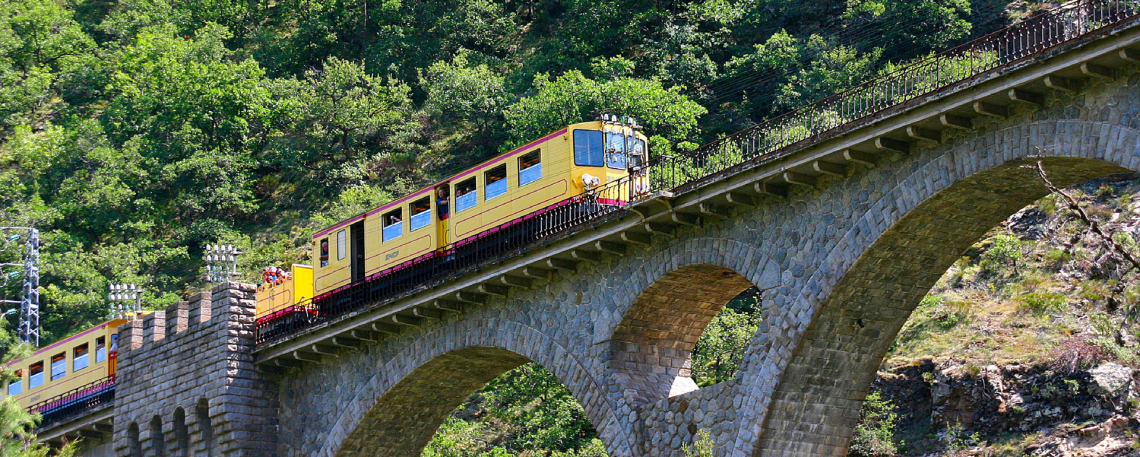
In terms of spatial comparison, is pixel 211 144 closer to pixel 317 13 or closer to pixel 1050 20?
pixel 317 13

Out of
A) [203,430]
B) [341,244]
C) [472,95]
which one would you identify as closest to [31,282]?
[472,95]

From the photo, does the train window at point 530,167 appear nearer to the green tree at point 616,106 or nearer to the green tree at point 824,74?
the green tree at point 616,106

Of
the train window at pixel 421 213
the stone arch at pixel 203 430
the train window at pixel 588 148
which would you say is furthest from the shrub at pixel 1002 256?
the stone arch at pixel 203 430

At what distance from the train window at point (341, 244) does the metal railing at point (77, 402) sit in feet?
33.2

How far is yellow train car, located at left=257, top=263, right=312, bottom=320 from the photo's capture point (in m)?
40.0

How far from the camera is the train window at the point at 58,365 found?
46.5m

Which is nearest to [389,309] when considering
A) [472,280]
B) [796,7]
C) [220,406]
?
[472,280]

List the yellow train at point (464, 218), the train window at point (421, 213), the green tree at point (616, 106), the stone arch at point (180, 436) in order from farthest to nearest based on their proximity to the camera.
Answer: the green tree at point (616, 106), the stone arch at point (180, 436), the train window at point (421, 213), the yellow train at point (464, 218)

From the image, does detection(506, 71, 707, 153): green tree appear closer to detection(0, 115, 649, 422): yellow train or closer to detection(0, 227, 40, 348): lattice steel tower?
detection(0, 115, 649, 422): yellow train

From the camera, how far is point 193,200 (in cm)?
6356

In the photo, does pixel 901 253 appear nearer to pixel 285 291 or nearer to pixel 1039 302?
pixel 1039 302

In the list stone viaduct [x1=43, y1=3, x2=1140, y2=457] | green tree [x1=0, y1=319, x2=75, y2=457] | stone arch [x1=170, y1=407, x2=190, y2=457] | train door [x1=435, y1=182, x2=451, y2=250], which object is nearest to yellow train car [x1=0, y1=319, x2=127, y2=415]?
stone arch [x1=170, y1=407, x2=190, y2=457]

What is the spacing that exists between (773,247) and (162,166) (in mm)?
44475

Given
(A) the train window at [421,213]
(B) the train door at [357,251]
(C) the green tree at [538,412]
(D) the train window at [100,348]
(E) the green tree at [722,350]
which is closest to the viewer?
(A) the train window at [421,213]
